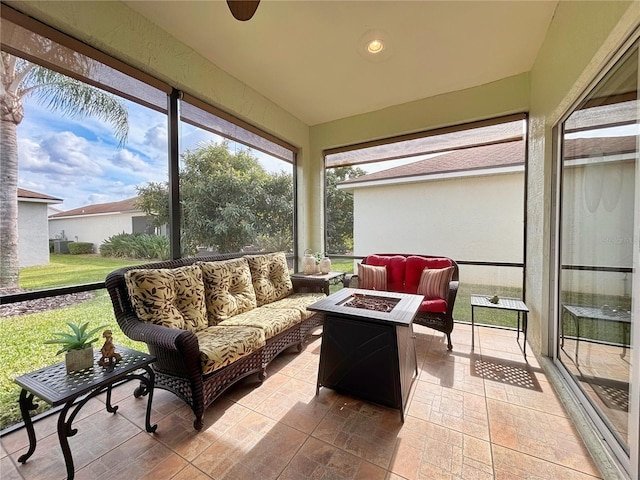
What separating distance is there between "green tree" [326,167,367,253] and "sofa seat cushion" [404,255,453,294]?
1.31 m

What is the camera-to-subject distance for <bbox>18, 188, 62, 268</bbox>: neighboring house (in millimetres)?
1802

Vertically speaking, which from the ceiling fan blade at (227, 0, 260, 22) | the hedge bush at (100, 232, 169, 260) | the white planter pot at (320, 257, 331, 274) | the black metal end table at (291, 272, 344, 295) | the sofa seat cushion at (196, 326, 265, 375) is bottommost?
the sofa seat cushion at (196, 326, 265, 375)

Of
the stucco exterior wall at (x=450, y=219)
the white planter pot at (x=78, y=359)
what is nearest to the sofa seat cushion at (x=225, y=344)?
the white planter pot at (x=78, y=359)

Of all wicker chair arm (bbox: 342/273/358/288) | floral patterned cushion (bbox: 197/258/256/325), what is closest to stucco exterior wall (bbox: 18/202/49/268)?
floral patterned cushion (bbox: 197/258/256/325)

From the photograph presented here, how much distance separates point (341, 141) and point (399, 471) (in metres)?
3.94

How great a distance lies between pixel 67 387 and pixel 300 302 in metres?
1.94

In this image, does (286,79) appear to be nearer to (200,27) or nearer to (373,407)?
(200,27)

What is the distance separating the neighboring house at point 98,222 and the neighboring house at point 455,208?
3.15 meters

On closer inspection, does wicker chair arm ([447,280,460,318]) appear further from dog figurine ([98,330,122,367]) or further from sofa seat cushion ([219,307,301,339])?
dog figurine ([98,330,122,367])

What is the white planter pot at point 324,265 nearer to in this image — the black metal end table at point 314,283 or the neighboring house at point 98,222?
the black metal end table at point 314,283

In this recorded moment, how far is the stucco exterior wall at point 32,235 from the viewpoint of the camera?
1804 millimetres

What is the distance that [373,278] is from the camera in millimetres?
3357

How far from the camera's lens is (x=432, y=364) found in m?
2.53

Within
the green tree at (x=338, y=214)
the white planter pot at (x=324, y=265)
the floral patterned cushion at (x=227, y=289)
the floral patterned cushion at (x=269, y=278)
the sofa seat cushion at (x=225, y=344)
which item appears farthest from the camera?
the green tree at (x=338, y=214)
